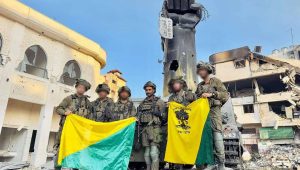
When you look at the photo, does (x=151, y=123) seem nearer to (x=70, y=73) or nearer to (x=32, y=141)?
(x=32, y=141)

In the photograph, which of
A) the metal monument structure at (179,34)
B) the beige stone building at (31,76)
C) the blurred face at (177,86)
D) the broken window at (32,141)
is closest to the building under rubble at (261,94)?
the metal monument structure at (179,34)

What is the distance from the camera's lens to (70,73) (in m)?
19.1

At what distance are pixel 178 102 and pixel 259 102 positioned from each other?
26621 mm

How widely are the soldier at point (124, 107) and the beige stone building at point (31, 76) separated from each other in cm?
1115

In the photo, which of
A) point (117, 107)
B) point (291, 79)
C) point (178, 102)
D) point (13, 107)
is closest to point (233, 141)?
point (178, 102)

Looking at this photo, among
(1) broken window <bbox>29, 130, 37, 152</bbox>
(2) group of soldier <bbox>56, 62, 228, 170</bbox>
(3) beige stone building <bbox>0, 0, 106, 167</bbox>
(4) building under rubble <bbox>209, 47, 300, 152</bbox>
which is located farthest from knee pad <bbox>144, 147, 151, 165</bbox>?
(4) building under rubble <bbox>209, 47, 300, 152</bbox>

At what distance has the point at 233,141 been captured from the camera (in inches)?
280

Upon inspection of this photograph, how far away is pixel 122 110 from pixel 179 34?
721 centimetres

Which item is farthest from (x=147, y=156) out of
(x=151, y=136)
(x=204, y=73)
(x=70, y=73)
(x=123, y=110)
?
(x=70, y=73)

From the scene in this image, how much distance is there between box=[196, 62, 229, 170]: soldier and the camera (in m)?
4.46

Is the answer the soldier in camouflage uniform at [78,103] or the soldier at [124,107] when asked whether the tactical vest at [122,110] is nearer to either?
the soldier at [124,107]

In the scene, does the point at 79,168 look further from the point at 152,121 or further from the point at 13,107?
the point at 13,107

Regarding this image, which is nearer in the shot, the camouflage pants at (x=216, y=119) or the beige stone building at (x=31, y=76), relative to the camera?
the camouflage pants at (x=216, y=119)

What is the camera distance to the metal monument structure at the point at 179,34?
11312mm
